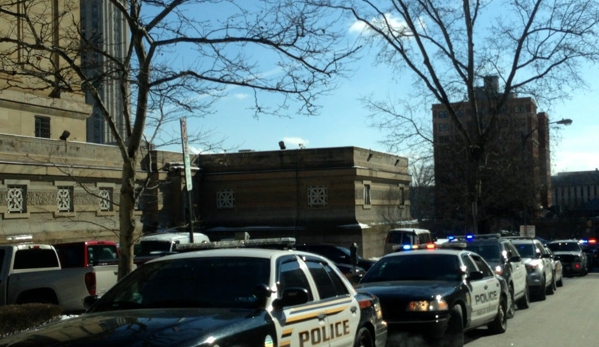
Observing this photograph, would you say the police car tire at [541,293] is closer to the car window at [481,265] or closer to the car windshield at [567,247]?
the car window at [481,265]

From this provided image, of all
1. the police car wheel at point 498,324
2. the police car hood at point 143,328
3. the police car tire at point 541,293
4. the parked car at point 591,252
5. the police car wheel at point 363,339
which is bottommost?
the parked car at point 591,252

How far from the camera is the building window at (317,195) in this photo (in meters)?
42.4

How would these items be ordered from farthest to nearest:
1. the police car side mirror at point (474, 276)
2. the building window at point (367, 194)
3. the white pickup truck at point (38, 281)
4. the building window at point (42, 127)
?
the building window at point (367, 194), the building window at point (42, 127), the white pickup truck at point (38, 281), the police car side mirror at point (474, 276)

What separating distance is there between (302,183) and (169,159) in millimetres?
A: 8143

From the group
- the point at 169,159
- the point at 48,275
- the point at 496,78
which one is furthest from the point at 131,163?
the point at 169,159

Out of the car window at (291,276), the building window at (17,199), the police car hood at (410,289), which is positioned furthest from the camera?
the building window at (17,199)

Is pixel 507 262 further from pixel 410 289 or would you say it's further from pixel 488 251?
pixel 410 289

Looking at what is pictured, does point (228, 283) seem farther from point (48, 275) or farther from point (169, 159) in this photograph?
point (169, 159)

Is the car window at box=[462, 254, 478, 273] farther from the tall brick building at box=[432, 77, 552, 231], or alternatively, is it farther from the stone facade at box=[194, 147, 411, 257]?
the tall brick building at box=[432, 77, 552, 231]

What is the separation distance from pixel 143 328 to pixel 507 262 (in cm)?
1340

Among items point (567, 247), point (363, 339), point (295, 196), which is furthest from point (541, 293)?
point (295, 196)

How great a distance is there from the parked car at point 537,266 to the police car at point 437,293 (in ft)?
24.2

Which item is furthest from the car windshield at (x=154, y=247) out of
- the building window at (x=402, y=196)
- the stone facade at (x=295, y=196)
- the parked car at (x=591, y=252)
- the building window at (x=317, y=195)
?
the building window at (x=402, y=196)

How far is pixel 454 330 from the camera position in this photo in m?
11.5
